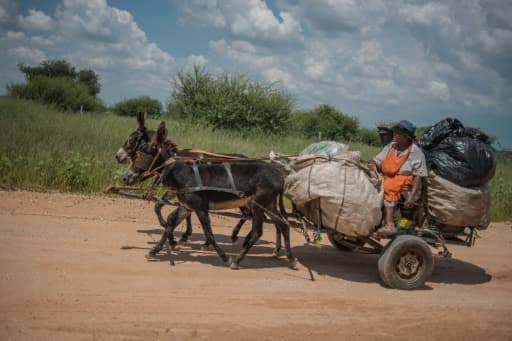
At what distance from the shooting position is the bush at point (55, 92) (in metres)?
26.7

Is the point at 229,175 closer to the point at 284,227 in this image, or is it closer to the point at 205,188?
the point at 205,188

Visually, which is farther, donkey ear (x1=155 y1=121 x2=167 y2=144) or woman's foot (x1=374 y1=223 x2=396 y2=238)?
donkey ear (x1=155 y1=121 x2=167 y2=144)

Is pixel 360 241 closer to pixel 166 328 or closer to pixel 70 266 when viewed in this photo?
pixel 166 328

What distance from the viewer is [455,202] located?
20.6 ft

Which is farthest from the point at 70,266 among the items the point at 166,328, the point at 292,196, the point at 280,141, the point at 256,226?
the point at 280,141

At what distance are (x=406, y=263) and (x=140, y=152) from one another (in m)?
4.22

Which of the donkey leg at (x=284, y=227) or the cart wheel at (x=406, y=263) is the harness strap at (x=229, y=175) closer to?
the donkey leg at (x=284, y=227)

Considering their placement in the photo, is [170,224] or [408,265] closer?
[408,265]

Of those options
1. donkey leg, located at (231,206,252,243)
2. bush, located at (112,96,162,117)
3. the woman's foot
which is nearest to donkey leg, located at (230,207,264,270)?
donkey leg, located at (231,206,252,243)

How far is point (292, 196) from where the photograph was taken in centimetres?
661

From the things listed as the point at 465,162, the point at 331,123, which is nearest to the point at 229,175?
the point at 465,162

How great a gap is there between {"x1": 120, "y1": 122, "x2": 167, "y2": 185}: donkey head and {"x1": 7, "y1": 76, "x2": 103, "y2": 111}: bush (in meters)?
20.8

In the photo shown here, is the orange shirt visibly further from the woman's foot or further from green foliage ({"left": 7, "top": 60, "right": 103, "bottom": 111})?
green foliage ({"left": 7, "top": 60, "right": 103, "bottom": 111})

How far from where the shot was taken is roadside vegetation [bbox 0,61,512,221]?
11109mm
